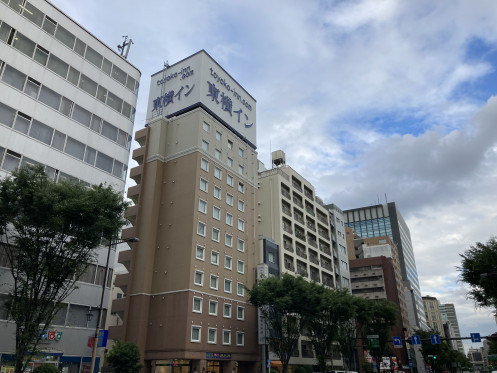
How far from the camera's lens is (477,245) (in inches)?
1187

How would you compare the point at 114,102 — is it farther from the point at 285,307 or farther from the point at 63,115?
the point at 285,307

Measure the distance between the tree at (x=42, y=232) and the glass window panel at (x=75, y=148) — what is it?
9.86m

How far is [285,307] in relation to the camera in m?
46.2

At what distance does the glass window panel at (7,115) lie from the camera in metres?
32.1

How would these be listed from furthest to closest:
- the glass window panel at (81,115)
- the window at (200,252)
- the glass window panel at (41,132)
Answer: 1. the window at (200,252)
2. the glass window panel at (81,115)
3. the glass window panel at (41,132)

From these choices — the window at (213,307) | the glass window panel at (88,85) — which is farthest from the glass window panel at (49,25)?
the window at (213,307)

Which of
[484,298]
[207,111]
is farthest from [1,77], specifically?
[484,298]

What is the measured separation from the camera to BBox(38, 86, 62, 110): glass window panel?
118 ft

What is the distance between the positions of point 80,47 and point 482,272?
138 ft

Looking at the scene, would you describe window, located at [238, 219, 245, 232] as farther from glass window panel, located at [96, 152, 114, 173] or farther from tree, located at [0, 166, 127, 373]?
tree, located at [0, 166, 127, 373]

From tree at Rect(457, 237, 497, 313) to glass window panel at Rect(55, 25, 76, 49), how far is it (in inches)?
1616

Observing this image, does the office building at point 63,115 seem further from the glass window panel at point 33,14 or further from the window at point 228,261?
the window at point 228,261

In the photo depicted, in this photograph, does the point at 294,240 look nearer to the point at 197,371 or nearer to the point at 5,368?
the point at 197,371

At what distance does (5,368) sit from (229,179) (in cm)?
3588
